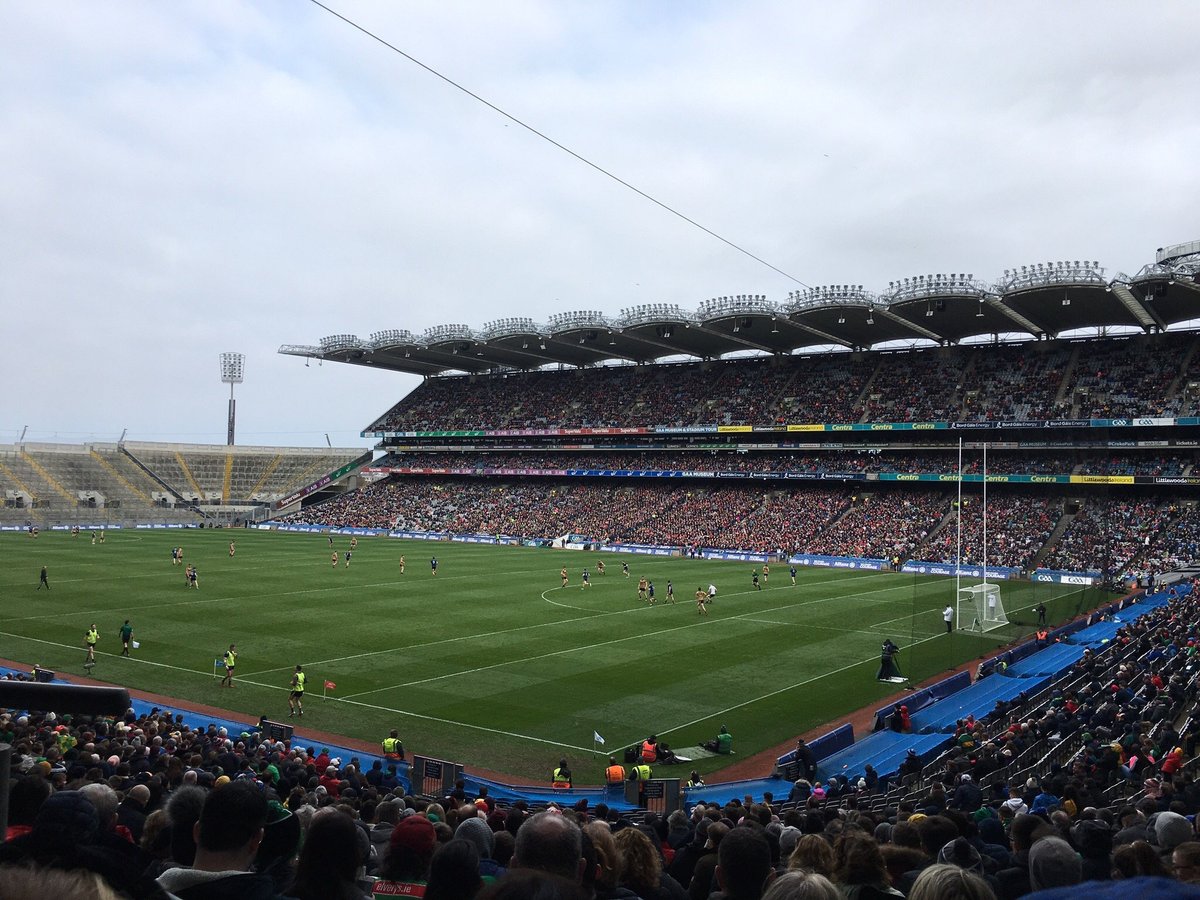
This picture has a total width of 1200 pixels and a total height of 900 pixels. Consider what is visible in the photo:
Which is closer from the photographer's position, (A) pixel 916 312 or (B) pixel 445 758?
(B) pixel 445 758

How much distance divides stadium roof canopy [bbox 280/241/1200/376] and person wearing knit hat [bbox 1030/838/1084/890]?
56794 mm

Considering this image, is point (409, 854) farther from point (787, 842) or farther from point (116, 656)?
point (116, 656)

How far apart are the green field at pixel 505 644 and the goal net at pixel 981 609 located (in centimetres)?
53

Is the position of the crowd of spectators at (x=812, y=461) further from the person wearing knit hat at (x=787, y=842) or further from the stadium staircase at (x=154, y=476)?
the person wearing knit hat at (x=787, y=842)

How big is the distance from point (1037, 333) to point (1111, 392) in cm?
750

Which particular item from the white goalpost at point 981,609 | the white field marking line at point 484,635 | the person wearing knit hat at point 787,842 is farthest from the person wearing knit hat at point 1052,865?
the white goalpost at point 981,609

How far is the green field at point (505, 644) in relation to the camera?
23469mm

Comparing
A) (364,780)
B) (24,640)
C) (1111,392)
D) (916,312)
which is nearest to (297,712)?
(364,780)

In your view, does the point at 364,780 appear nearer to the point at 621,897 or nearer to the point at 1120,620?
the point at 621,897

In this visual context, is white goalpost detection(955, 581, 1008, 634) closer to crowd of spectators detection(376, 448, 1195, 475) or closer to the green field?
the green field

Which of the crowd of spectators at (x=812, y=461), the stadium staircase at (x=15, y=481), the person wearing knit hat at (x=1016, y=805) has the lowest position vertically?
the person wearing knit hat at (x=1016, y=805)

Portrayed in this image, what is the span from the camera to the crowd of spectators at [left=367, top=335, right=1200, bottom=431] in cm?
6500

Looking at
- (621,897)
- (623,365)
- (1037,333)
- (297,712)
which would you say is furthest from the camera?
(623,365)

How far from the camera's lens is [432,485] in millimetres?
98250
